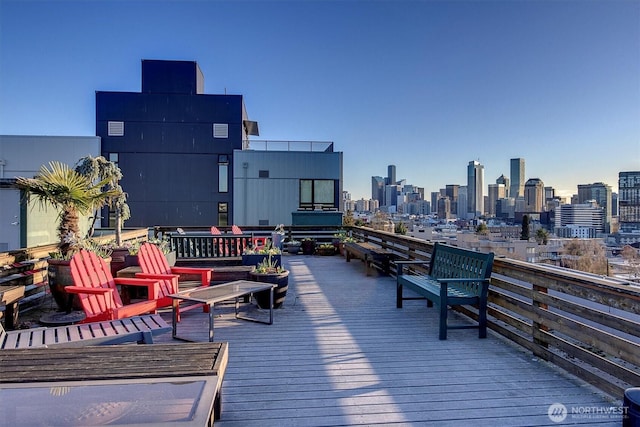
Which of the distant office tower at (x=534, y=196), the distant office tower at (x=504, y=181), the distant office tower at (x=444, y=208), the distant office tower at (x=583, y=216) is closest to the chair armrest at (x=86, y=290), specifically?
the distant office tower at (x=583, y=216)

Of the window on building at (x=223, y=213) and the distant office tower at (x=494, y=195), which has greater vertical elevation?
the distant office tower at (x=494, y=195)

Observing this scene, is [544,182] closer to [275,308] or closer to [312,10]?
[312,10]

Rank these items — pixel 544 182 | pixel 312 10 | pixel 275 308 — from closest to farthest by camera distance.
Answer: pixel 275 308 < pixel 312 10 < pixel 544 182

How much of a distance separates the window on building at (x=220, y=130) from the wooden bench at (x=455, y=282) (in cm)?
1446

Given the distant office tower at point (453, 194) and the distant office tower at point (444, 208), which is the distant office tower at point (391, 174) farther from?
the distant office tower at point (453, 194)

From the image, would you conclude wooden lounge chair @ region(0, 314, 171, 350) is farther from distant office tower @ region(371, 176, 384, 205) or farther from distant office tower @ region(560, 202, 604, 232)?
distant office tower @ region(371, 176, 384, 205)

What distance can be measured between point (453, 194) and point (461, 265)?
79530mm

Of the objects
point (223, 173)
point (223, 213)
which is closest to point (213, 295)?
point (223, 213)

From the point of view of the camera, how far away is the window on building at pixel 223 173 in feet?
59.0

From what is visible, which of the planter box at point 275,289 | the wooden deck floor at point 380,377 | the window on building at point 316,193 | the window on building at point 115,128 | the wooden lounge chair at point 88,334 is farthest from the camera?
the window on building at point 115,128

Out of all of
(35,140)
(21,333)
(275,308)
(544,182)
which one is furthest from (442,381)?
(544,182)

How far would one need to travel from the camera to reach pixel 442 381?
3059mm

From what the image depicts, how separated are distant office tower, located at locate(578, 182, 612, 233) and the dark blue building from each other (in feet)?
98.2

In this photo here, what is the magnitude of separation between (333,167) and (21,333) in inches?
573
